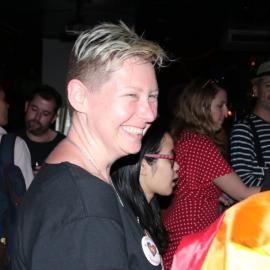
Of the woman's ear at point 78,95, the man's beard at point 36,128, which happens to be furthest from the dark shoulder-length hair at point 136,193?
the man's beard at point 36,128

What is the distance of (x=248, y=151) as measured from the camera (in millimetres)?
3049

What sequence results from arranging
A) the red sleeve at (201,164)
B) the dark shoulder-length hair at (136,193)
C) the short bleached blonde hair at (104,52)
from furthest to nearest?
the red sleeve at (201,164)
the dark shoulder-length hair at (136,193)
the short bleached blonde hair at (104,52)

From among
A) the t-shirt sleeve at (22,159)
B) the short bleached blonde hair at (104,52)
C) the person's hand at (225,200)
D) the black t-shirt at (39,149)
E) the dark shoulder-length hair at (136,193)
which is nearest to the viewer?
Answer: the short bleached blonde hair at (104,52)

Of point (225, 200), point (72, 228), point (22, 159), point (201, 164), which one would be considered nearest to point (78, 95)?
point (72, 228)

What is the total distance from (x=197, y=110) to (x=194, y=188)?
1.88ft

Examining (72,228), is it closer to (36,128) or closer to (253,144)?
(253,144)

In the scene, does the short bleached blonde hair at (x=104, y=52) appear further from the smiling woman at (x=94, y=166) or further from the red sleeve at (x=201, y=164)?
the red sleeve at (x=201, y=164)

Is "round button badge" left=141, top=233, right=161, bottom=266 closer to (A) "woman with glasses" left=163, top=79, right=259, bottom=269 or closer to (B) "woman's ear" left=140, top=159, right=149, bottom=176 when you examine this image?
(B) "woman's ear" left=140, top=159, right=149, bottom=176

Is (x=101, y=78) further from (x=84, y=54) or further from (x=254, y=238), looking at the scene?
(x=254, y=238)

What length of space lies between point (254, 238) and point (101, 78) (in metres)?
0.65

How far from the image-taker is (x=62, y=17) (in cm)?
703

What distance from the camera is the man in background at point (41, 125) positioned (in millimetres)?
3926

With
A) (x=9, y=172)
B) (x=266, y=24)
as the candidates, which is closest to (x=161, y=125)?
Answer: (x=9, y=172)

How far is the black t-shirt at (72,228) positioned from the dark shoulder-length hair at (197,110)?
1.66m
